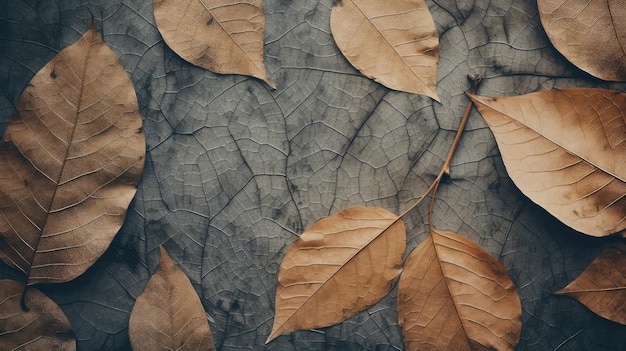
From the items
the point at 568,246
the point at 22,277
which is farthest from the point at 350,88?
the point at 22,277

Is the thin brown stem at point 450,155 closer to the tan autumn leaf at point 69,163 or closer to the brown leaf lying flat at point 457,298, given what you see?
the brown leaf lying flat at point 457,298

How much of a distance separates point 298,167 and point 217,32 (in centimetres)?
18

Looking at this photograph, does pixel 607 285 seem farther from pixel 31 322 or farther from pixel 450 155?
pixel 31 322

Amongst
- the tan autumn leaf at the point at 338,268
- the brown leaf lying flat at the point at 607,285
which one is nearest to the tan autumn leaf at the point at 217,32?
the tan autumn leaf at the point at 338,268

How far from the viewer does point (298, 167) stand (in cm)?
54

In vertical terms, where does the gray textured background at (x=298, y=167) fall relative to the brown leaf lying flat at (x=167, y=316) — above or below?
above

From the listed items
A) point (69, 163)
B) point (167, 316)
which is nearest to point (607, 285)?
point (167, 316)

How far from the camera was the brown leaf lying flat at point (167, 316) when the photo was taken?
519 mm

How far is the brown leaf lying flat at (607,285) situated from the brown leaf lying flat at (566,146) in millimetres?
70

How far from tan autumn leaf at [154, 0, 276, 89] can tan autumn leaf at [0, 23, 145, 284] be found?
0.07m

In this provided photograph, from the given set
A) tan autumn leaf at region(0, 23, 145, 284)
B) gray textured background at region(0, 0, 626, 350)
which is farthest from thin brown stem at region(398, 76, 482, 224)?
tan autumn leaf at region(0, 23, 145, 284)

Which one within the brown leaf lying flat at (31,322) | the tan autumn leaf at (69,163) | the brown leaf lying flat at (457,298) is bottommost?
the brown leaf lying flat at (31,322)

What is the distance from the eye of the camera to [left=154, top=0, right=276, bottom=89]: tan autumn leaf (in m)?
0.51

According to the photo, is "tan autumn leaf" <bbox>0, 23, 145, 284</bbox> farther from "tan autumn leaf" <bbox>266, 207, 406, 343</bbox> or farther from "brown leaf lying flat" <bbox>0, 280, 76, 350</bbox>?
"tan autumn leaf" <bbox>266, 207, 406, 343</bbox>
